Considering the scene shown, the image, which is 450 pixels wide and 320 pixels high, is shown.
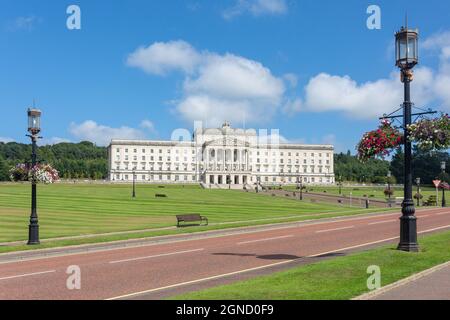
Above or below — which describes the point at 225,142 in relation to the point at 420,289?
above

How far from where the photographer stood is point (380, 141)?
645 inches

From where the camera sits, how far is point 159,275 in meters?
13.9

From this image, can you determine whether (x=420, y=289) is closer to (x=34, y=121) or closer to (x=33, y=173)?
(x=34, y=121)

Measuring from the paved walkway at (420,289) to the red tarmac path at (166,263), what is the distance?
4883mm

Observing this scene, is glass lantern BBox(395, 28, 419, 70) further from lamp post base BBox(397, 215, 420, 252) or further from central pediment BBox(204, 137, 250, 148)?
central pediment BBox(204, 137, 250, 148)

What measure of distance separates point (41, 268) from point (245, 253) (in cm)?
752

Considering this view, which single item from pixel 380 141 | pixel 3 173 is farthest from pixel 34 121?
pixel 3 173

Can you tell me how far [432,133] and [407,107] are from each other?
4.30ft

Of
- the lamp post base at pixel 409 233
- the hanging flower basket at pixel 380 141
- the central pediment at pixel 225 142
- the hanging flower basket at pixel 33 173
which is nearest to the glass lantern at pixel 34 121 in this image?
the hanging flower basket at pixel 33 173

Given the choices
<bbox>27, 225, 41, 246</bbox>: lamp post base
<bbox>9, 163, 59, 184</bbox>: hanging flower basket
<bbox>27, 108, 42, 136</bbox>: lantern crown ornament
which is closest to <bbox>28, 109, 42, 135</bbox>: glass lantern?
<bbox>27, 108, 42, 136</bbox>: lantern crown ornament

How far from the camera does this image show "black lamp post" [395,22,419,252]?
1583 centimetres

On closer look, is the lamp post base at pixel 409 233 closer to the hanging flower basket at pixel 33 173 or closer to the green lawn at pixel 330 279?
the green lawn at pixel 330 279

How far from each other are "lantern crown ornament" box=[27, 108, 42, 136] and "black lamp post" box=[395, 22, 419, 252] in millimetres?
16454
